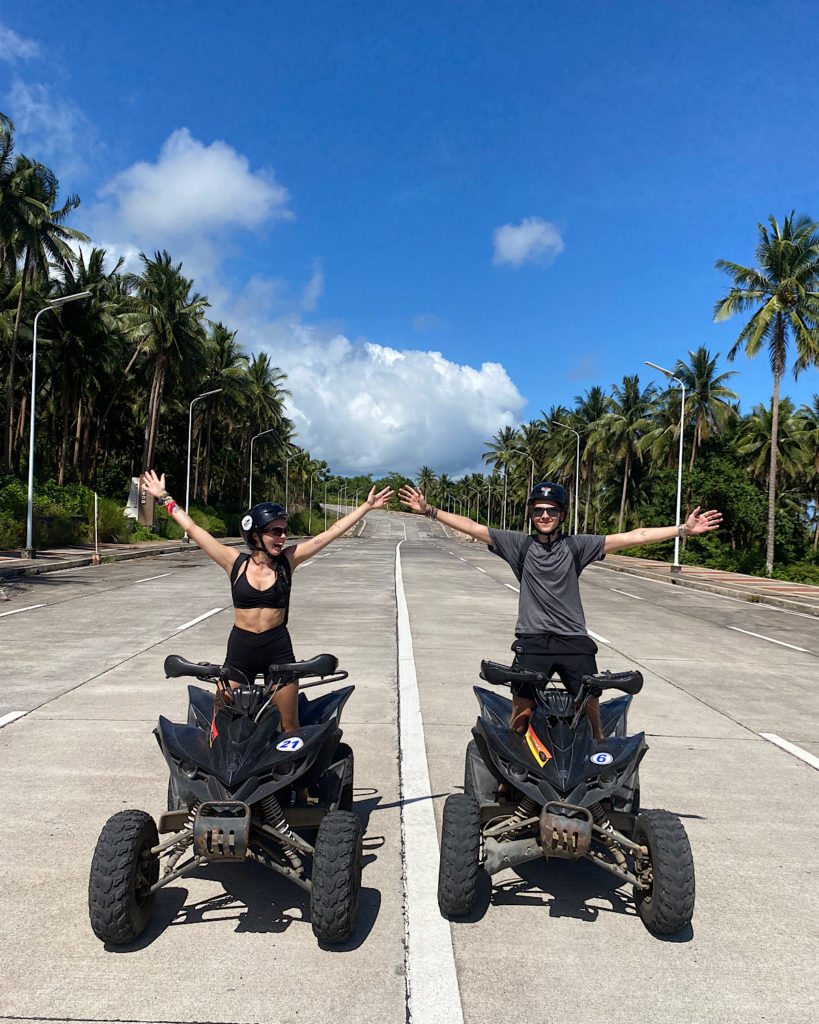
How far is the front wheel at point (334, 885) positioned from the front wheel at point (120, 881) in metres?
0.65

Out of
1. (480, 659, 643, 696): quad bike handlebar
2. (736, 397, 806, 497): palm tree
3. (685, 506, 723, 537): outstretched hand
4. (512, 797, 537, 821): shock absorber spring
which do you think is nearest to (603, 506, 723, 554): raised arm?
(685, 506, 723, 537): outstretched hand

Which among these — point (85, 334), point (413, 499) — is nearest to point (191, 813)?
point (413, 499)

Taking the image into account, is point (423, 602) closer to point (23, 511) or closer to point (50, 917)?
point (50, 917)

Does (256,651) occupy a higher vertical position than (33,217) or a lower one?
lower

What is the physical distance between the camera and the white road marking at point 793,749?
6053 millimetres

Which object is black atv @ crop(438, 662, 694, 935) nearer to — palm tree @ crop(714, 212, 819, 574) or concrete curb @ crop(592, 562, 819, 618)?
concrete curb @ crop(592, 562, 819, 618)

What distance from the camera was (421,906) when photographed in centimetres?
356


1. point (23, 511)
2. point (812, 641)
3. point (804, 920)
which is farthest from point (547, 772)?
point (23, 511)

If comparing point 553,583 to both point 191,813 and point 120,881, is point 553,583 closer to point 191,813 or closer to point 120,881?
point 191,813

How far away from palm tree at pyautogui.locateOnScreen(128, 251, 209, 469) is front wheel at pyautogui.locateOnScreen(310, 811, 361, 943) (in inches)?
Result: 1837

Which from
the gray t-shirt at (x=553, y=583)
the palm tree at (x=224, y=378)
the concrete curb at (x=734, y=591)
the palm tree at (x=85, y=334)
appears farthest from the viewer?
the palm tree at (x=224, y=378)

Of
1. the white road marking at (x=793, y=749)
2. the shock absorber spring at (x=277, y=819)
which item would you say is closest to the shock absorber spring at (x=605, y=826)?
the shock absorber spring at (x=277, y=819)

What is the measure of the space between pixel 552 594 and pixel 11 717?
4.73 metres

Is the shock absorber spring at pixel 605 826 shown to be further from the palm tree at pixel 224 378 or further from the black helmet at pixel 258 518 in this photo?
the palm tree at pixel 224 378
